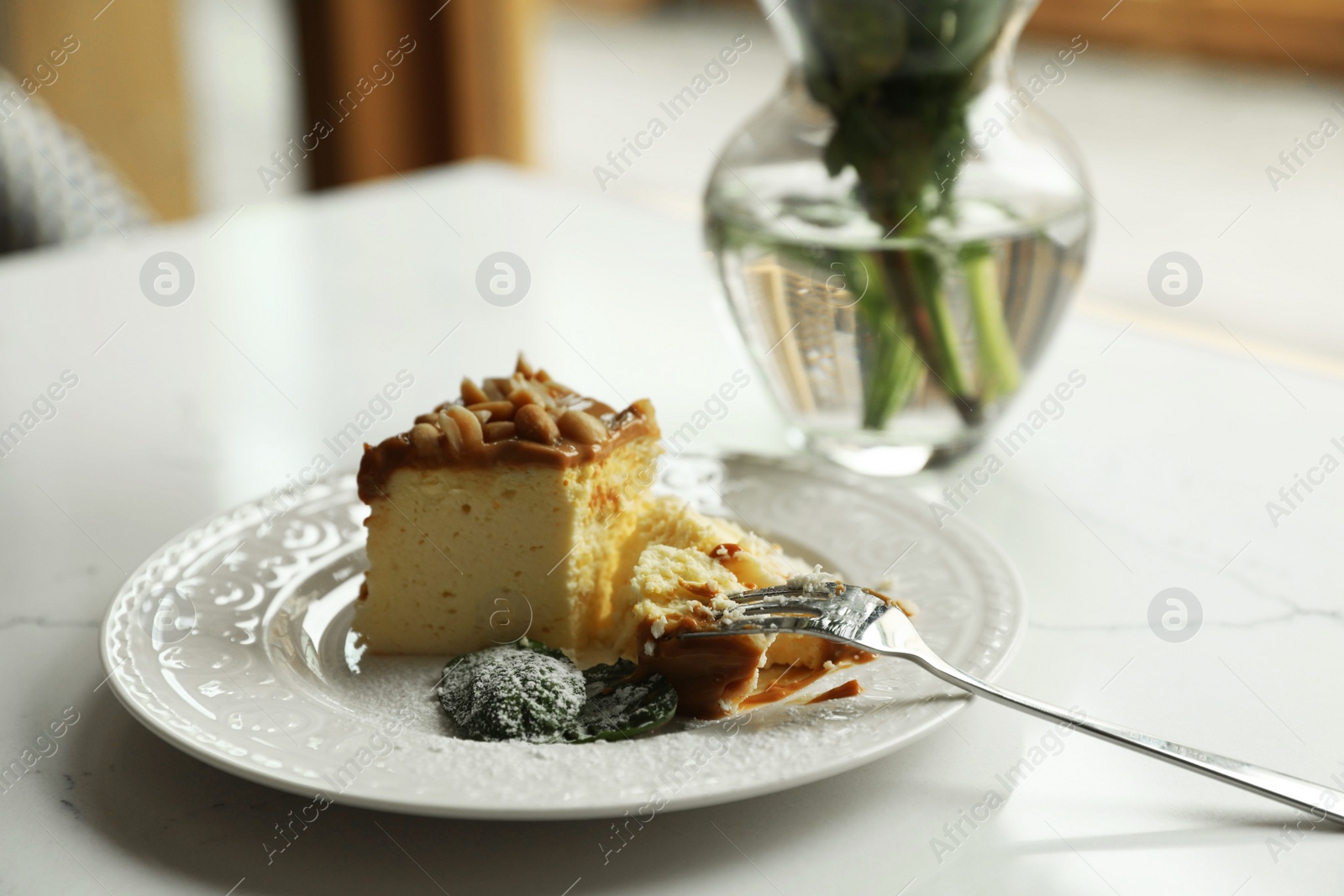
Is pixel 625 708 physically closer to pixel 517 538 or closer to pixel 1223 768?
pixel 517 538

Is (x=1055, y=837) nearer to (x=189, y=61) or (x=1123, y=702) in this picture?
(x=1123, y=702)

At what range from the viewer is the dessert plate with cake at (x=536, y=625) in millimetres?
968

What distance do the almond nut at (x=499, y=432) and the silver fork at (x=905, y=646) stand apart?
287 mm

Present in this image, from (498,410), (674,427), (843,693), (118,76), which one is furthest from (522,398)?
(118,76)

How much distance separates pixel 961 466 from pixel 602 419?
23.2 inches

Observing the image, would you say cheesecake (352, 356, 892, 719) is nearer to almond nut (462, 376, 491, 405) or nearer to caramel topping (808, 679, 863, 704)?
almond nut (462, 376, 491, 405)

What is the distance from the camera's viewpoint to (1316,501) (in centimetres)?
161

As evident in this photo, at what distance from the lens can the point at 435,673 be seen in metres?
1.24

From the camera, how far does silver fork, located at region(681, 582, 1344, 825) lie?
97cm

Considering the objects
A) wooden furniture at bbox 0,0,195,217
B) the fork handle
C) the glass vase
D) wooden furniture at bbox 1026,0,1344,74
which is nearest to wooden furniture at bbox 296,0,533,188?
wooden furniture at bbox 0,0,195,217

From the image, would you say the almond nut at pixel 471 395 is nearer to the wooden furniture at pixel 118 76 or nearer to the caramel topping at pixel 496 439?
the caramel topping at pixel 496 439

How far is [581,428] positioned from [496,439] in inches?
3.4

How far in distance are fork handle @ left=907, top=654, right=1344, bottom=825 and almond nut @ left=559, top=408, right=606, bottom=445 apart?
1.61 feet

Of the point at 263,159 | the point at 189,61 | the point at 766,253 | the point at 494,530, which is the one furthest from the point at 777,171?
the point at 263,159
